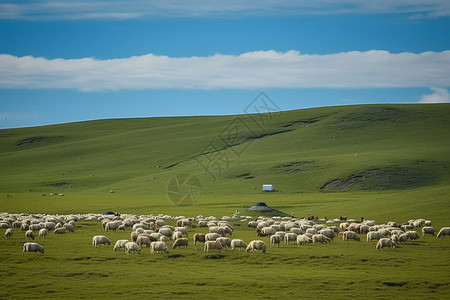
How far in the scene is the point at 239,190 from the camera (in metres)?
90.1

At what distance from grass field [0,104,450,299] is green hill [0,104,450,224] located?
1.05 feet

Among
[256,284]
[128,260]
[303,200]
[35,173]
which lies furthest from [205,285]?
[35,173]

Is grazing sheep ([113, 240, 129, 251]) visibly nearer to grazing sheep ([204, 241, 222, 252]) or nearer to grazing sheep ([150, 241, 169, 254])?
grazing sheep ([150, 241, 169, 254])

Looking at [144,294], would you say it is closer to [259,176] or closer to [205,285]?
[205,285]

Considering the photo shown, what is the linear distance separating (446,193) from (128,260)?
3815cm

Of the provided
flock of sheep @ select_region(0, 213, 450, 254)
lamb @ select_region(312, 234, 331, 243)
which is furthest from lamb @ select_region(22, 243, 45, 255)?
lamb @ select_region(312, 234, 331, 243)

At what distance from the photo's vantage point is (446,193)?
186 ft

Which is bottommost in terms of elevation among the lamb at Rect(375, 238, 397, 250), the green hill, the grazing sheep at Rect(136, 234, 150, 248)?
the lamb at Rect(375, 238, 397, 250)

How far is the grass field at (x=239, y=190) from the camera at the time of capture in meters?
25.1

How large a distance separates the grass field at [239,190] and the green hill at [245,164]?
32 cm

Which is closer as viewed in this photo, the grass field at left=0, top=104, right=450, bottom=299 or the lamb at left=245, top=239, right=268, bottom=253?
the grass field at left=0, top=104, right=450, bottom=299

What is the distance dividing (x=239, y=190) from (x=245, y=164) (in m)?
19.0

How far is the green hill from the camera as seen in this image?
235 feet

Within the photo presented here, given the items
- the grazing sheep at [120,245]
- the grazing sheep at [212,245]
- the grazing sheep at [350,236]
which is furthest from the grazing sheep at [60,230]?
the grazing sheep at [350,236]
